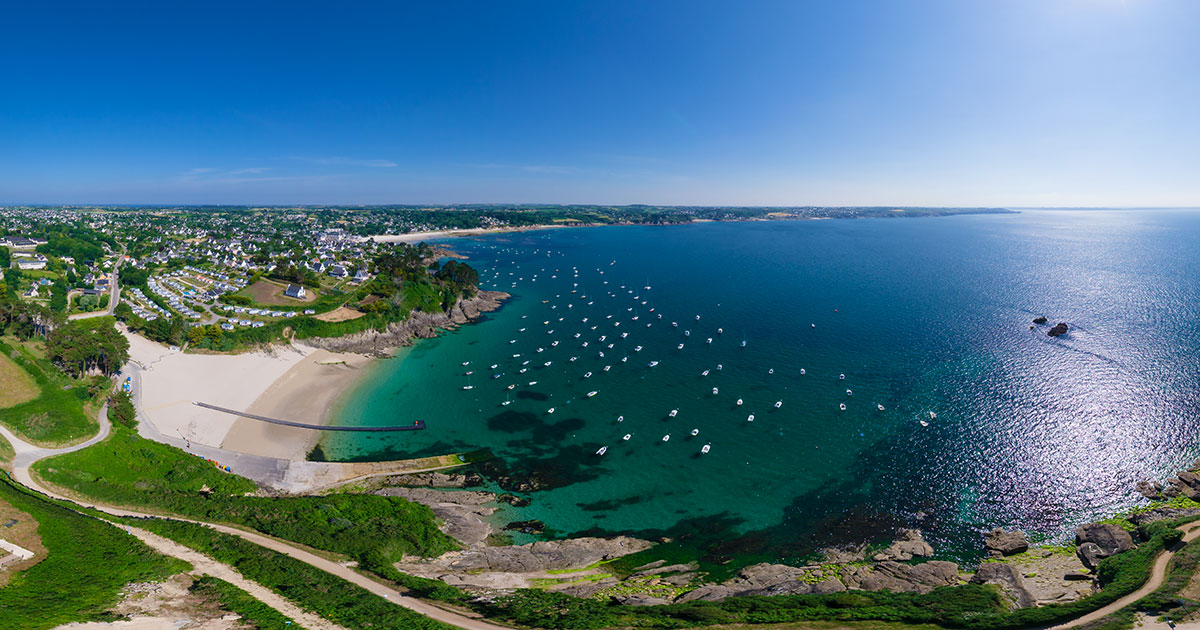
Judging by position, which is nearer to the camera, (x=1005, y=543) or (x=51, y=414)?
(x=1005, y=543)

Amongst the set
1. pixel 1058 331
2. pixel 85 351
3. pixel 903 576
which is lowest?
pixel 903 576

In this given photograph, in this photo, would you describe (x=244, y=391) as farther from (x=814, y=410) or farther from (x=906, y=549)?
(x=906, y=549)

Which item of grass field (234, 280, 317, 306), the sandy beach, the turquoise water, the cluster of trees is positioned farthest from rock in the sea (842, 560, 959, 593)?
grass field (234, 280, 317, 306)

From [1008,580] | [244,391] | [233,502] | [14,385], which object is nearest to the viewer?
[1008,580]

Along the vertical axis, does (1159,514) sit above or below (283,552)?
above

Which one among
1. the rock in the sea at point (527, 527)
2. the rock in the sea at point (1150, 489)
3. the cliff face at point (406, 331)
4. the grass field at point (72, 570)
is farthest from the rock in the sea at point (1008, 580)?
the cliff face at point (406, 331)

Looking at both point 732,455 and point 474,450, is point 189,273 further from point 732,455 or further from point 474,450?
point 732,455

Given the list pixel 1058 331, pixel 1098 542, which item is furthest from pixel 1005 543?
pixel 1058 331
